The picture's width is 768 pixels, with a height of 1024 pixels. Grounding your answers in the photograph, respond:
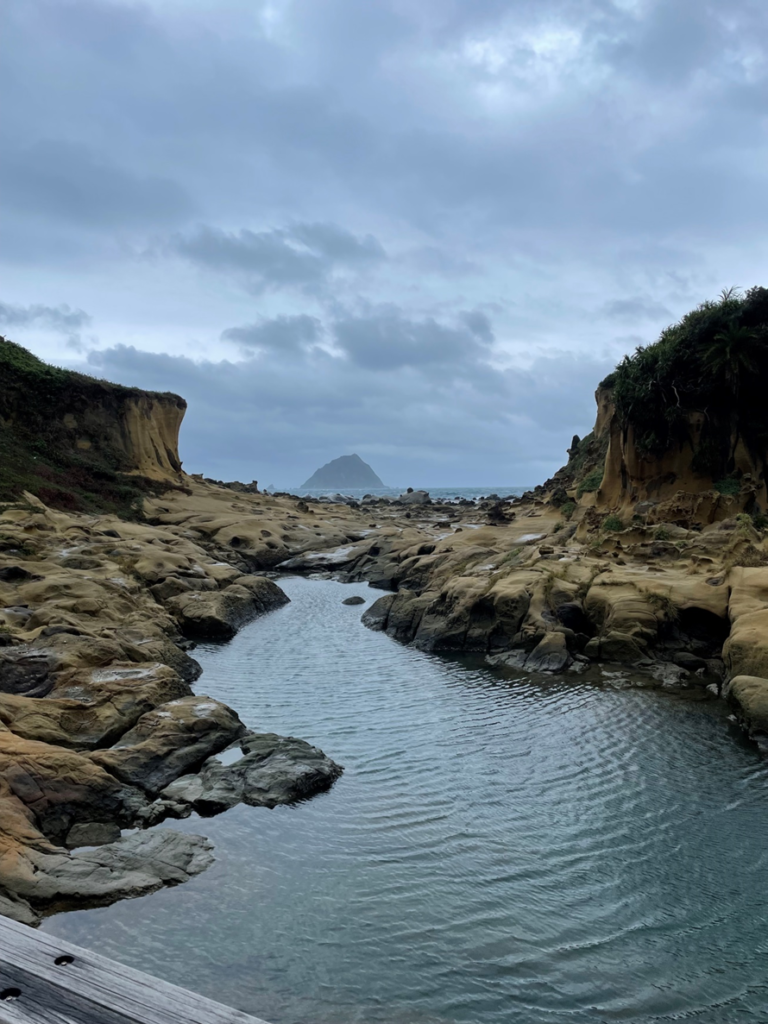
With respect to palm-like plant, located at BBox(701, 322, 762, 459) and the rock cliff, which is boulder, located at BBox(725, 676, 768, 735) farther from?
palm-like plant, located at BBox(701, 322, 762, 459)

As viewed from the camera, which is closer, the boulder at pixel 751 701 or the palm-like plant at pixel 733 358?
the boulder at pixel 751 701

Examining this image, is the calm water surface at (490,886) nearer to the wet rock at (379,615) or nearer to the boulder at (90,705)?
the boulder at (90,705)

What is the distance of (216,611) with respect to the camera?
1007 inches

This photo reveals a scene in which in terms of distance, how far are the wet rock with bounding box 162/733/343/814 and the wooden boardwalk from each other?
29.1ft

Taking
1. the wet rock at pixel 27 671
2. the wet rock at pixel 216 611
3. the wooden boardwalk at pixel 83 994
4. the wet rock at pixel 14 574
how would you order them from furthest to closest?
the wet rock at pixel 216 611 < the wet rock at pixel 14 574 < the wet rock at pixel 27 671 < the wooden boardwalk at pixel 83 994

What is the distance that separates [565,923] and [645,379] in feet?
91.4

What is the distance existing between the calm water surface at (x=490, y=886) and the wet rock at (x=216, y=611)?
975cm

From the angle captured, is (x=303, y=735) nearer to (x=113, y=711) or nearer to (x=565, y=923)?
(x=113, y=711)

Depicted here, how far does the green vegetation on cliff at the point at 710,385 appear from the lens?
28953 mm

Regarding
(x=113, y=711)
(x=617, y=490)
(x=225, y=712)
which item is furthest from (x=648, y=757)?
(x=617, y=490)

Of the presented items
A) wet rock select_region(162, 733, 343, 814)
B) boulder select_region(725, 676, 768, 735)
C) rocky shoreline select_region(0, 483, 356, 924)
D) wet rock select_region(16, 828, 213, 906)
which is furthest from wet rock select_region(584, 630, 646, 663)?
wet rock select_region(16, 828, 213, 906)

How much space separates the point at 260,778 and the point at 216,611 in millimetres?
14063

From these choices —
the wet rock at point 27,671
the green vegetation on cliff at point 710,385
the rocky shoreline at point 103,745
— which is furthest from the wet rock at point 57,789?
the green vegetation on cliff at point 710,385

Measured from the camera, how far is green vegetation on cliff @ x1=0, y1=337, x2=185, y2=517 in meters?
41.4
